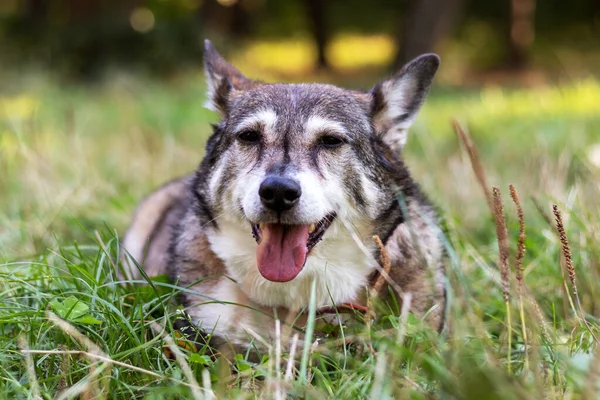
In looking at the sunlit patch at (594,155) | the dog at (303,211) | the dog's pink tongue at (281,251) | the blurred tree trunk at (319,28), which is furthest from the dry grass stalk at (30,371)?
the blurred tree trunk at (319,28)

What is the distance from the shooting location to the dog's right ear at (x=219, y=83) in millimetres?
3535

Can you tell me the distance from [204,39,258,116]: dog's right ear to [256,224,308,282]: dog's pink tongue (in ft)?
2.84

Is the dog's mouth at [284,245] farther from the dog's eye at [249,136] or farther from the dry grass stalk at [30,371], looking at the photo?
the dry grass stalk at [30,371]

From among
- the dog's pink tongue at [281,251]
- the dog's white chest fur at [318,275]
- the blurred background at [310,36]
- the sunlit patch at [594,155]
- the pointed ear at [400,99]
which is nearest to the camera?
the dog's pink tongue at [281,251]

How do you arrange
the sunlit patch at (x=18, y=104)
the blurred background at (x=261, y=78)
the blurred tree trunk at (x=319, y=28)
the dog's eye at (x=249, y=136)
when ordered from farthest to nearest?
the blurred tree trunk at (x=319, y=28) < the sunlit patch at (x=18, y=104) < the blurred background at (x=261, y=78) < the dog's eye at (x=249, y=136)

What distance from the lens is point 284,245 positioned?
9.53 ft

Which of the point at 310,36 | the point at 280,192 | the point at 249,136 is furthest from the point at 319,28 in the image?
the point at 280,192

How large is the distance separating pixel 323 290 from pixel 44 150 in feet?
13.0

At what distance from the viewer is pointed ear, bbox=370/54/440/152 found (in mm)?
3324

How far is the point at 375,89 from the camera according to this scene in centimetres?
339

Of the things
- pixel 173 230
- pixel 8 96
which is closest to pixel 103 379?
pixel 173 230

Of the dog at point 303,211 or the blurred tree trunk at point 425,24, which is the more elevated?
the blurred tree trunk at point 425,24

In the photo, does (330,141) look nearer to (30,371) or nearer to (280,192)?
(280,192)

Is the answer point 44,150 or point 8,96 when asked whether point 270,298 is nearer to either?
point 44,150
